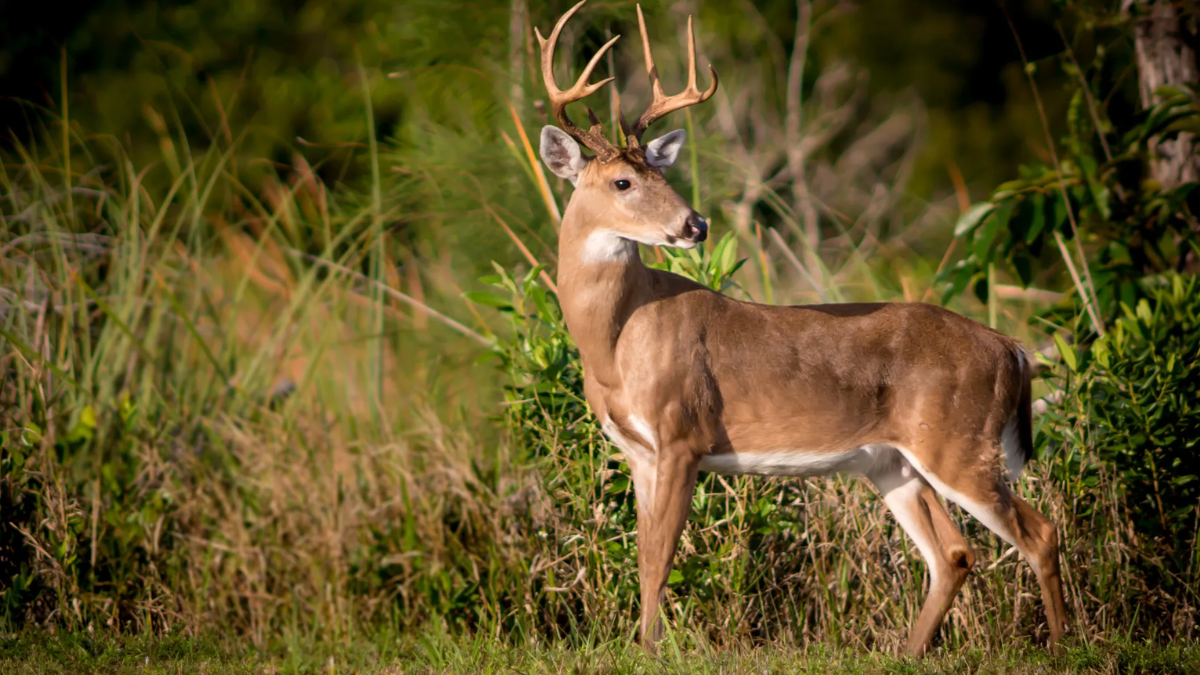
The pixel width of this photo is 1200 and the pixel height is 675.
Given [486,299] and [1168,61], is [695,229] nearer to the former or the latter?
[486,299]

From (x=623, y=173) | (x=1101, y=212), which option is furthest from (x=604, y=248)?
(x=1101, y=212)

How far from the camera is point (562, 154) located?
502 centimetres

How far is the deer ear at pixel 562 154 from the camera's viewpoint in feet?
16.1

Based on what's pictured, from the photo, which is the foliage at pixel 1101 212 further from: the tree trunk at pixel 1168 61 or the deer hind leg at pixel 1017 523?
the deer hind leg at pixel 1017 523

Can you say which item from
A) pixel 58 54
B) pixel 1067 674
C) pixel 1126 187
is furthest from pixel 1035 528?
pixel 58 54

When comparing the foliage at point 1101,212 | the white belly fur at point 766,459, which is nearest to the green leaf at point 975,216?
the foliage at point 1101,212

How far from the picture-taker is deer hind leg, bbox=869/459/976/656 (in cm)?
512

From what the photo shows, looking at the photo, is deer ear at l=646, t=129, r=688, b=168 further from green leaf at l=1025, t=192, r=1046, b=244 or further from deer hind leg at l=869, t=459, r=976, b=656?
green leaf at l=1025, t=192, r=1046, b=244

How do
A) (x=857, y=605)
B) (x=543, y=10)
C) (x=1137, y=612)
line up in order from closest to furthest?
(x=1137, y=612) → (x=857, y=605) → (x=543, y=10)

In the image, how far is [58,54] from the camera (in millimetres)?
14414

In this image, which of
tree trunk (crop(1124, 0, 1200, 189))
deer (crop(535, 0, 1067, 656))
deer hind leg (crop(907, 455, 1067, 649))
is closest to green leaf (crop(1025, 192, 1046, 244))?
tree trunk (crop(1124, 0, 1200, 189))

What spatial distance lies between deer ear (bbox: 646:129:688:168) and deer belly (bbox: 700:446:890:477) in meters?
1.19

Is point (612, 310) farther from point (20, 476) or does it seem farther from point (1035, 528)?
point (20, 476)

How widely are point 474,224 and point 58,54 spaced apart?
28.9 ft
